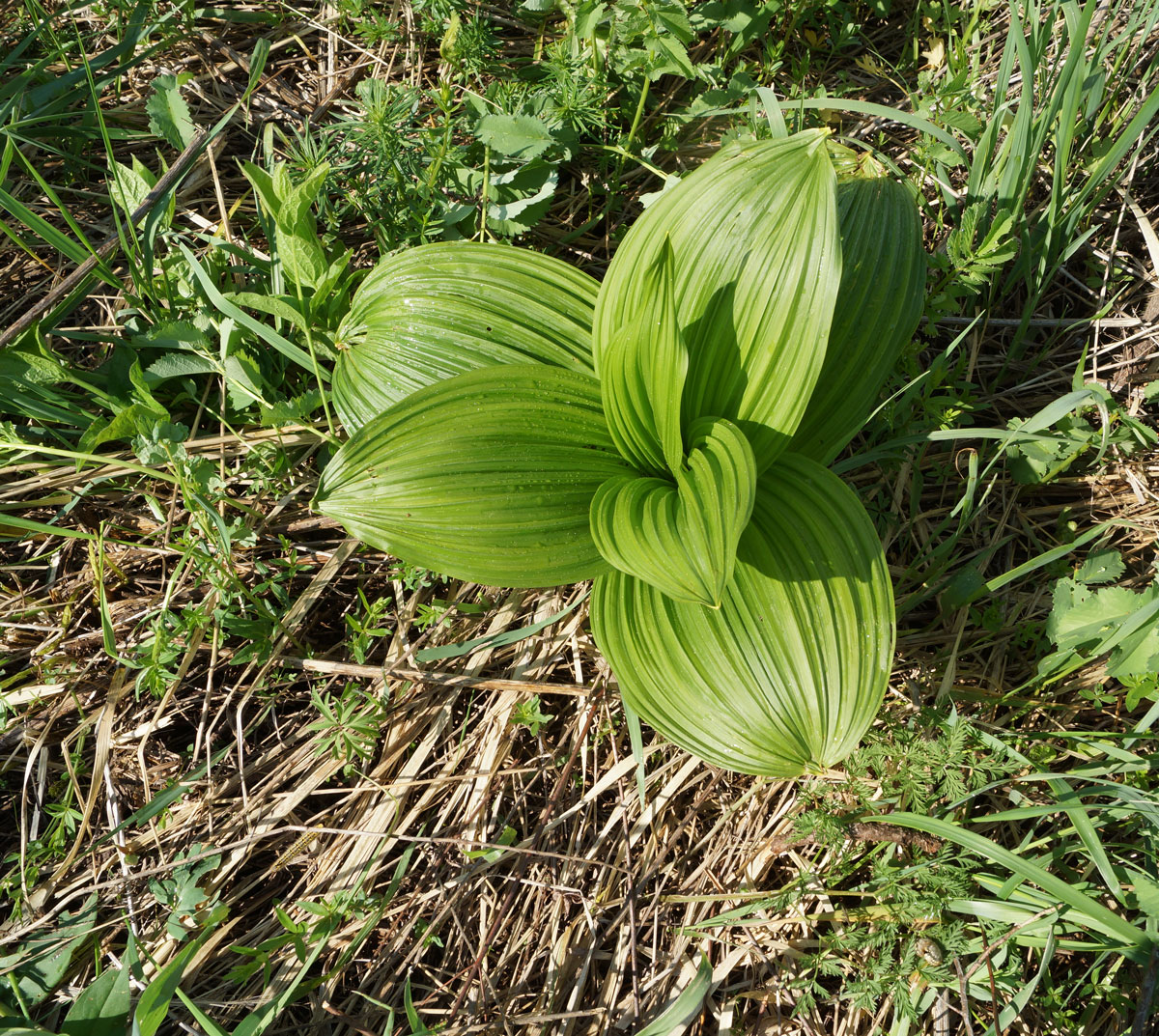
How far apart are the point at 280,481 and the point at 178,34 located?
1.54m

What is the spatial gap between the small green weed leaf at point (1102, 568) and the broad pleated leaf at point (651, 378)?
1.07 meters

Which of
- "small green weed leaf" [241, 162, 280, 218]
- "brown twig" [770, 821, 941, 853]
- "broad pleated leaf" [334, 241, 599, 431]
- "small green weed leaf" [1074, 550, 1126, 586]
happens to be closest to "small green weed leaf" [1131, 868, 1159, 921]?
"brown twig" [770, 821, 941, 853]

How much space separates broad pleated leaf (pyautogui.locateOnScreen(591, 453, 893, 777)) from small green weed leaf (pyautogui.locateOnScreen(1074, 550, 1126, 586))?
723 millimetres

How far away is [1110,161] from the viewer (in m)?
2.02

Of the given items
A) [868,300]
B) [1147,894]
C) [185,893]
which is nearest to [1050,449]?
[868,300]

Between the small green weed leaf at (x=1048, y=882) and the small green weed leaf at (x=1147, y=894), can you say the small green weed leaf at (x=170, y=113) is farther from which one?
the small green weed leaf at (x=1147, y=894)

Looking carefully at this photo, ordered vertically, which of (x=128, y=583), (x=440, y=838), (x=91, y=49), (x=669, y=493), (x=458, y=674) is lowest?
(x=440, y=838)

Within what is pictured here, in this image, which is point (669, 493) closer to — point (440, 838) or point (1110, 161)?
point (440, 838)

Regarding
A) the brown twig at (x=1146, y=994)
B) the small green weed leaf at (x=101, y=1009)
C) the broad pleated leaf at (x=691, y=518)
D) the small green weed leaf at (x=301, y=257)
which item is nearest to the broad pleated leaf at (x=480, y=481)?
the broad pleated leaf at (x=691, y=518)

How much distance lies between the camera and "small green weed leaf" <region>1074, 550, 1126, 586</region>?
2.00m

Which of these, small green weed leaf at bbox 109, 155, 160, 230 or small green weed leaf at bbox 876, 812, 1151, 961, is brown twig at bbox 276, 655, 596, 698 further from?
small green weed leaf at bbox 109, 155, 160, 230

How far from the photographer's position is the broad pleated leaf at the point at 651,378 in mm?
1516

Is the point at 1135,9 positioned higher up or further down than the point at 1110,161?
higher up

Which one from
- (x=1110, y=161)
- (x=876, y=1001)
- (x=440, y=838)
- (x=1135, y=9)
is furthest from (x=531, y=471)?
(x=1135, y=9)
